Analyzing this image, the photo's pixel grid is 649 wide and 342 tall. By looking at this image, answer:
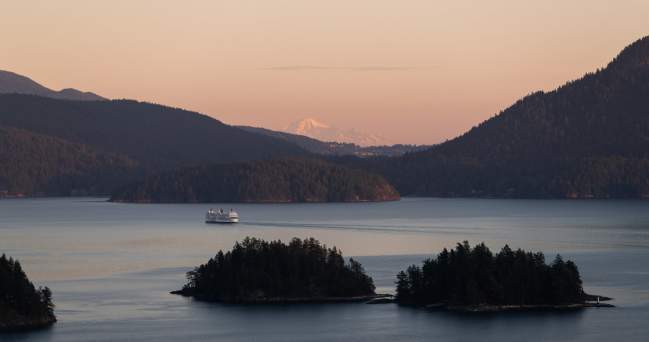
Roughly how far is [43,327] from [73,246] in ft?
228

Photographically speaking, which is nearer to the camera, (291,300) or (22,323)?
(22,323)

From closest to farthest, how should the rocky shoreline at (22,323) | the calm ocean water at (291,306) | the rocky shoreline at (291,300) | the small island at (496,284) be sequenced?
the rocky shoreline at (22,323) < the calm ocean water at (291,306) < the small island at (496,284) < the rocky shoreline at (291,300)

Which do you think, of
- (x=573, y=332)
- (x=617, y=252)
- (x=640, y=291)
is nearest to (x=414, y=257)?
(x=617, y=252)

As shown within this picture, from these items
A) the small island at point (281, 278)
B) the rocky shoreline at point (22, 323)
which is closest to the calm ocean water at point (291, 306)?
the rocky shoreline at point (22, 323)

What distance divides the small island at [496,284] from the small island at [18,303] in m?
23.4

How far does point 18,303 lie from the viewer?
90312 millimetres

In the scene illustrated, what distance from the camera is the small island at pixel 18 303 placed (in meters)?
88.2

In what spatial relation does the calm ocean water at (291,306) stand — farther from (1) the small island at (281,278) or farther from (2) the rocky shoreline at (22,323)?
(1) the small island at (281,278)

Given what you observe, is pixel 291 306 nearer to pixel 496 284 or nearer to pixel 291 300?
pixel 291 300

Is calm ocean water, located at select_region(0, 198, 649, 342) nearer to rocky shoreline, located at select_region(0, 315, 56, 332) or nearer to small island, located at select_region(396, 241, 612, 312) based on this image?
rocky shoreline, located at select_region(0, 315, 56, 332)

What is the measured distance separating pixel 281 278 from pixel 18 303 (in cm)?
1945

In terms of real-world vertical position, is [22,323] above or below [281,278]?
below

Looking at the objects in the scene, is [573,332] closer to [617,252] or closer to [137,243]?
[617,252]

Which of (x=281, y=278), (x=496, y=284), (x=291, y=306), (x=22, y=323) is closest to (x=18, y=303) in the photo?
(x=22, y=323)
